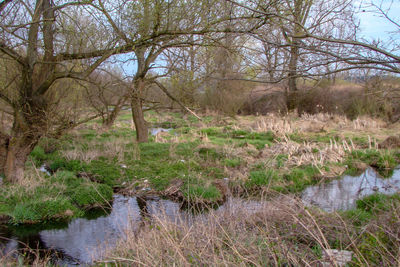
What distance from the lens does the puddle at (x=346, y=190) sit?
24.2 ft

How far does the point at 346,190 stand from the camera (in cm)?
841

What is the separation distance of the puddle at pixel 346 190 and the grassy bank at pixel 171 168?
0.40 meters

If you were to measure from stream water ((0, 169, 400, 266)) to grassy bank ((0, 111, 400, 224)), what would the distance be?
33 centimetres

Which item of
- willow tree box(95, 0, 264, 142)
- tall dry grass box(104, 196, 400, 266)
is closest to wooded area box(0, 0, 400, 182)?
willow tree box(95, 0, 264, 142)

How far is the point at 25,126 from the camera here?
740cm

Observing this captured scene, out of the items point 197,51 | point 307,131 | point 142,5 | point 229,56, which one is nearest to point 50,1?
point 142,5

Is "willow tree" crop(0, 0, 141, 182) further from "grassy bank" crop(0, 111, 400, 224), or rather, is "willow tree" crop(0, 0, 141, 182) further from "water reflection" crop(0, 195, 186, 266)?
"water reflection" crop(0, 195, 186, 266)

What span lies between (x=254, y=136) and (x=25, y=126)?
965 cm

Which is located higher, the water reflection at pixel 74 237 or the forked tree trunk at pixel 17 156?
the forked tree trunk at pixel 17 156

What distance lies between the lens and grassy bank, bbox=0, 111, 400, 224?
7414 millimetres

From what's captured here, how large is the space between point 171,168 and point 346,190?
4.71 meters

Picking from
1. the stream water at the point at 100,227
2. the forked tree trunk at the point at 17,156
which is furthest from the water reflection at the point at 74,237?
the forked tree trunk at the point at 17,156

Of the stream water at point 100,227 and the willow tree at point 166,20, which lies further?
the willow tree at point 166,20

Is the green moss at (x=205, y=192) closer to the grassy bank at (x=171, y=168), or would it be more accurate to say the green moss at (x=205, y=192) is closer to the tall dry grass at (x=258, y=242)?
the grassy bank at (x=171, y=168)
